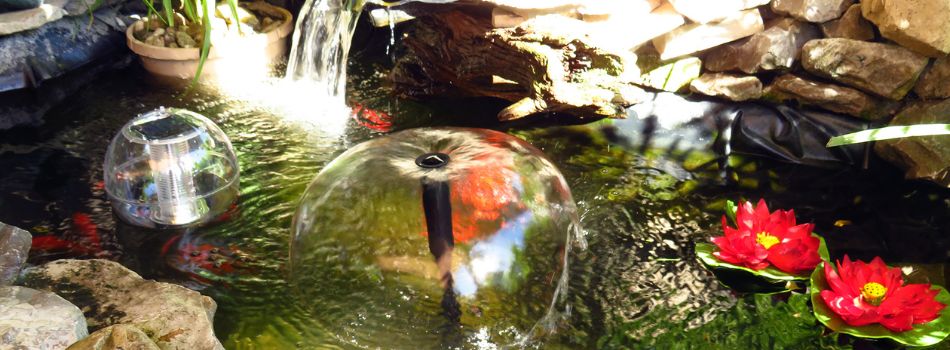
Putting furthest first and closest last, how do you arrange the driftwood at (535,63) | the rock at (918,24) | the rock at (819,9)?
the rock at (819,9) < the driftwood at (535,63) < the rock at (918,24)

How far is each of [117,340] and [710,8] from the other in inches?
121

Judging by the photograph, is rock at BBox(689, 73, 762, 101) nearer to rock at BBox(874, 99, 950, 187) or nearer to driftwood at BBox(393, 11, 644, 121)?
driftwood at BBox(393, 11, 644, 121)

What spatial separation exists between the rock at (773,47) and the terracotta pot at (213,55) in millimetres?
2782

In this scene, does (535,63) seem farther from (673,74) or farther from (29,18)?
(29,18)

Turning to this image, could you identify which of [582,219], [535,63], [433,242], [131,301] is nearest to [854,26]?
[535,63]

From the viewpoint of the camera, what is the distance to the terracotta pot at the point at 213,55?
4.63 metres

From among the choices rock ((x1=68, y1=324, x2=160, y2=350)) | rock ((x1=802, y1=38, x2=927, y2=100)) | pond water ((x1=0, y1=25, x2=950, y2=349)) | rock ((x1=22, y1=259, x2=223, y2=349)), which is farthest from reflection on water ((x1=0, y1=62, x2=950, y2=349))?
rock ((x1=68, y1=324, x2=160, y2=350))

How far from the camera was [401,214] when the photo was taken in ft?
7.09

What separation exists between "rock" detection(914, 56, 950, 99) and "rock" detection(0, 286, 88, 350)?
3474mm

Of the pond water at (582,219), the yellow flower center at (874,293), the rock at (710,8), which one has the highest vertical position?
the rock at (710,8)

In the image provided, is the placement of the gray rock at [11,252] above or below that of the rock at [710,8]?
below

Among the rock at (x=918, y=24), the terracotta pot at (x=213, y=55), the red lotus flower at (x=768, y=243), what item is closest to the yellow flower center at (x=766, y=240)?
the red lotus flower at (x=768, y=243)

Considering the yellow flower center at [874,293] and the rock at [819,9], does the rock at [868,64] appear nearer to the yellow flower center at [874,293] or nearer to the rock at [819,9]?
the rock at [819,9]

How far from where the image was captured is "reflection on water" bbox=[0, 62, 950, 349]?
2479 millimetres
